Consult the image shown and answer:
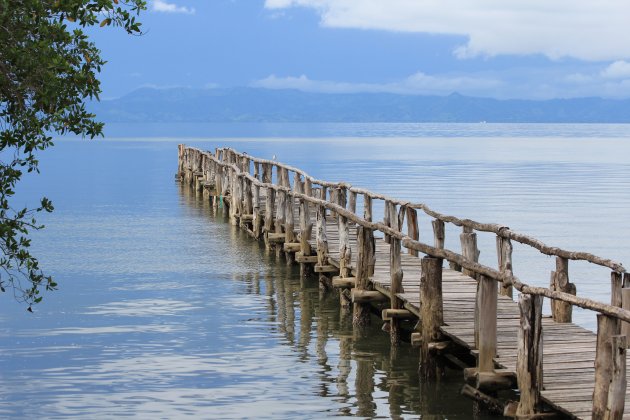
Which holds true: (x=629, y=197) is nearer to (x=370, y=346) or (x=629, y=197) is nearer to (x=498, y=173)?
(x=498, y=173)

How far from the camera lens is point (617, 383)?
30.2 ft

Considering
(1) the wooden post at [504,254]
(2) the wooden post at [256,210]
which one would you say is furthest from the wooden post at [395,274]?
(2) the wooden post at [256,210]

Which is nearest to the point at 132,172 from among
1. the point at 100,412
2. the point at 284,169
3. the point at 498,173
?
the point at 498,173

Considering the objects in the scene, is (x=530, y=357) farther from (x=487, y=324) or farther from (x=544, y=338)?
(x=544, y=338)

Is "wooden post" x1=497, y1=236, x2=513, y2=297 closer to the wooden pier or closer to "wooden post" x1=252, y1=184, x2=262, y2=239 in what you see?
the wooden pier

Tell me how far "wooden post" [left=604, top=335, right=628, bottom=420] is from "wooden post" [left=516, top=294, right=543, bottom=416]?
114cm

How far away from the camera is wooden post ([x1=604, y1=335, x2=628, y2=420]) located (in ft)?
30.2

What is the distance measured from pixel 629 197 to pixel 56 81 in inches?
1806

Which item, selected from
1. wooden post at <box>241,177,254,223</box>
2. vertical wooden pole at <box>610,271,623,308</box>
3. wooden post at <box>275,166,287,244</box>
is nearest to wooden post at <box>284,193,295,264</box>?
wooden post at <box>275,166,287,244</box>

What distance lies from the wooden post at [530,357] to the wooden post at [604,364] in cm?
99

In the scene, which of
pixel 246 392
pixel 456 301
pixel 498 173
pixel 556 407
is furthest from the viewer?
pixel 498 173

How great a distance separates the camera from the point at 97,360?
15773mm

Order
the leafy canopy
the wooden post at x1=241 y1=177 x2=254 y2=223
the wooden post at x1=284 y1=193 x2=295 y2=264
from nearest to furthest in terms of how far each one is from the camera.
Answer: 1. the leafy canopy
2. the wooden post at x1=284 y1=193 x2=295 y2=264
3. the wooden post at x1=241 y1=177 x2=254 y2=223

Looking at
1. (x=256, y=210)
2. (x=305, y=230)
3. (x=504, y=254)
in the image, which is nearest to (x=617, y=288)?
(x=504, y=254)
